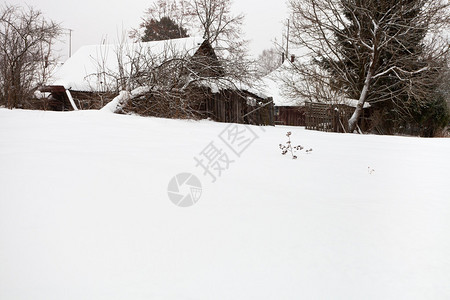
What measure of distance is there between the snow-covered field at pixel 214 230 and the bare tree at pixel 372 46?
10681 mm

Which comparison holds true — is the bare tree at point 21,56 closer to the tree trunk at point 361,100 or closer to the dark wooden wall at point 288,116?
the tree trunk at point 361,100

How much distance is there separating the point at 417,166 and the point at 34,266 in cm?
369

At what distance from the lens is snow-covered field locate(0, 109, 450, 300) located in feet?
4.36

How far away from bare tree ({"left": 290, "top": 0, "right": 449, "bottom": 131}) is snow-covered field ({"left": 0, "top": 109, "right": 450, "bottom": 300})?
10.7 meters

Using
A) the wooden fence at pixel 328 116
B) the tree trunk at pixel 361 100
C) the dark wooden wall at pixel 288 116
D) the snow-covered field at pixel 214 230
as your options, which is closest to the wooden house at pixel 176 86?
the wooden fence at pixel 328 116

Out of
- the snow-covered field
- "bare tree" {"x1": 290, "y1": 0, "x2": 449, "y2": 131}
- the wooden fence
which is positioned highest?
"bare tree" {"x1": 290, "y1": 0, "x2": 449, "y2": 131}

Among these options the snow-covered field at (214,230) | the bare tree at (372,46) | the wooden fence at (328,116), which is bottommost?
the snow-covered field at (214,230)

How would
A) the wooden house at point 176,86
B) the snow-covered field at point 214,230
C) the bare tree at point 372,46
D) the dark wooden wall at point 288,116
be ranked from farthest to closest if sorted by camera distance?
the dark wooden wall at point 288,116 < the bare tree at point 372,46 < the wooden house at point 176,86 < the snow-covered field at point 214,230

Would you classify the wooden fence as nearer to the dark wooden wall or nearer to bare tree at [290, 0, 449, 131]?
bare tree at [290, 0, 449, 131]

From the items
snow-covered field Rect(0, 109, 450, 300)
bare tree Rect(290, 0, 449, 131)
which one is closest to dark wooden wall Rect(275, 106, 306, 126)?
bare tree Rect(290, 0, 449, 131)

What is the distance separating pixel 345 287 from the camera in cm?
136

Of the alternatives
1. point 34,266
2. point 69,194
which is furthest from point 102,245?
point 69,194

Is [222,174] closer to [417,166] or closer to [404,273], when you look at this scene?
[404,273]

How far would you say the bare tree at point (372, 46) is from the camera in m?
11.9
